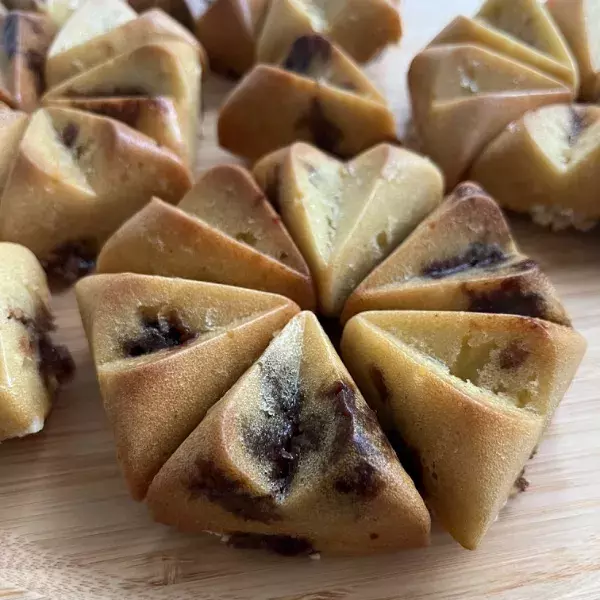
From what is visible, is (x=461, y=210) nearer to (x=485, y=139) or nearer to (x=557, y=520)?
(x=485, y=139)

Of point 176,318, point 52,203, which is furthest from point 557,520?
point 52,203

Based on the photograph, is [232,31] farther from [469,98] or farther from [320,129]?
A: [469,98]

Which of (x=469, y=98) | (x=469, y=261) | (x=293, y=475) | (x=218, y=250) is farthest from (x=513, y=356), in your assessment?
(x=469, y=98)

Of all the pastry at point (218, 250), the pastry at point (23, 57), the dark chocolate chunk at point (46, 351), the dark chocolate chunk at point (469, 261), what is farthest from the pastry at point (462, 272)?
the pastry at point (23, 57)

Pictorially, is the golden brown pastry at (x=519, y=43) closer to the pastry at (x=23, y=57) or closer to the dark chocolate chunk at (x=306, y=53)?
the dark chocolate chunk at (x=306, y=53)

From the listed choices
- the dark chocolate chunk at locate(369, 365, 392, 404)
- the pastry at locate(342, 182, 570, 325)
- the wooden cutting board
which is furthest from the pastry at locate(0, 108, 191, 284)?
the dark chocolate chunk at locate(369, 365, 392, 404)

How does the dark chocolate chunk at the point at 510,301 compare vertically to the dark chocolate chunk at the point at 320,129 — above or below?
above

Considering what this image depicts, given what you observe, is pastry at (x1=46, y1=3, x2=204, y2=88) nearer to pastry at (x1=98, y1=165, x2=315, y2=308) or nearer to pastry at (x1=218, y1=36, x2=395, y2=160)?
pastry at (x1=218, y1=36, x2=395, y2=160)
